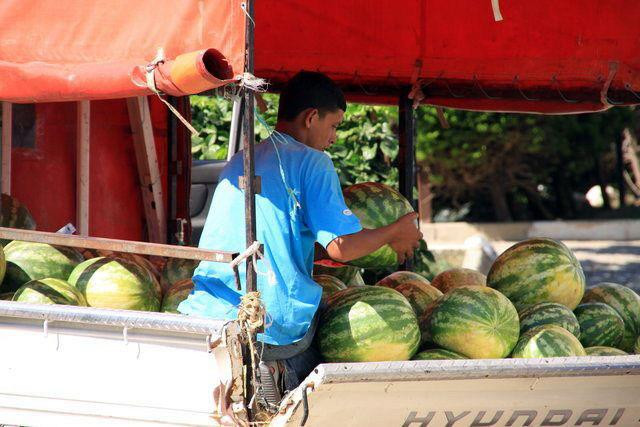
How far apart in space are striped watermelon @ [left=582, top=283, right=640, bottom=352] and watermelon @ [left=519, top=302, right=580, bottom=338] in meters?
0.53

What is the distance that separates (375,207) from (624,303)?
Answer: 154 cm

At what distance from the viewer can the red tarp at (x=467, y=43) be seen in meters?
5.36

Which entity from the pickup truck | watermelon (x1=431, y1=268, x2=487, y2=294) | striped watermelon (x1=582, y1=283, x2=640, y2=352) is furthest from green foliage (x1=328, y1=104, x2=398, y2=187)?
the pickup truck

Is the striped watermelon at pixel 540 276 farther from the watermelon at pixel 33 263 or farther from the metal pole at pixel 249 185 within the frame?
the watermelon at pixel 33 263

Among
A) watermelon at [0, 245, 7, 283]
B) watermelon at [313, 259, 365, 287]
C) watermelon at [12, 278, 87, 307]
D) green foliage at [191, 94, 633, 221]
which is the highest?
watermelon at [0, 245, 7, 283]

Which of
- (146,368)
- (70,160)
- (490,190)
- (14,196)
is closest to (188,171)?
(70,160)

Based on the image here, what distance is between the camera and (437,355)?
13.7 feet

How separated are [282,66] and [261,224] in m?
2.18

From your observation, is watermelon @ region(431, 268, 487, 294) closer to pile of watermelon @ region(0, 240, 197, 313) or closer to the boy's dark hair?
pile of watermelon @ region(0, 240, 197, 313)

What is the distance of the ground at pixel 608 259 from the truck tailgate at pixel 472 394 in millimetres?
8226

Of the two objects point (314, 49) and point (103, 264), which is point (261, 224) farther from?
point (314, 49)

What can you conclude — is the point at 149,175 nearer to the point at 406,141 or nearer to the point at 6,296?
the point at 406,141

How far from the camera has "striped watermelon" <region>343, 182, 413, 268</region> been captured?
4574 millimetres

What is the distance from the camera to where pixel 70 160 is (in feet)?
20.5
